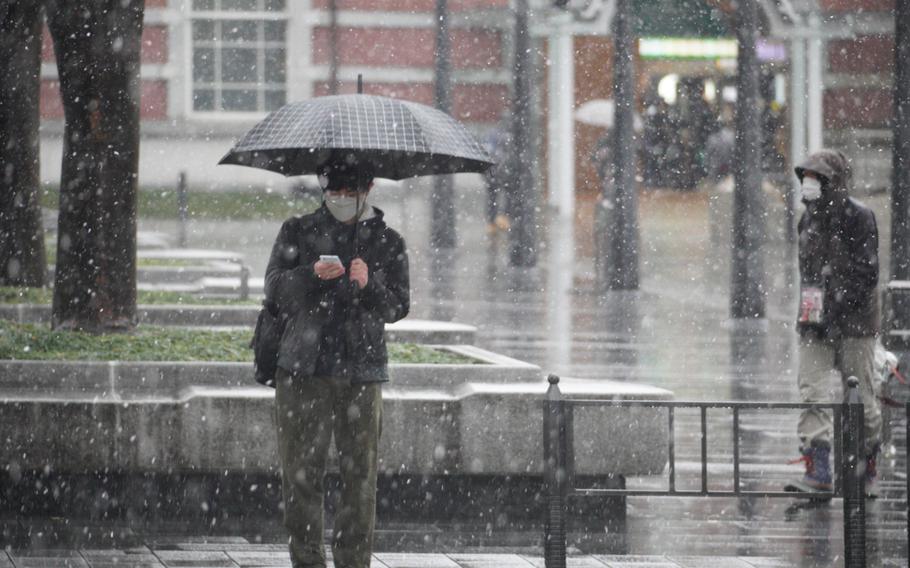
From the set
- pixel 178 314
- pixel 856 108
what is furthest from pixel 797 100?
pixel 178 314

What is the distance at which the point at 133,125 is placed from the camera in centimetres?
1201

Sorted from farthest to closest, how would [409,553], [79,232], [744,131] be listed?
[744,131], [79,232], [409,553]

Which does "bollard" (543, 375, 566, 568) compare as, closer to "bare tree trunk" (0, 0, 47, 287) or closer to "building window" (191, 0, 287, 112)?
"bare tree trunk" (0, 0, 47, 287)

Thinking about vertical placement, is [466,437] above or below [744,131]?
below

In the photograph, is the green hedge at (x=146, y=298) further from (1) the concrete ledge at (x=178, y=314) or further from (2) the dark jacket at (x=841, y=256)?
(2) the dark jacket at (x=841, y=256)

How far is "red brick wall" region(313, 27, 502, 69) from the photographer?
41750 mm

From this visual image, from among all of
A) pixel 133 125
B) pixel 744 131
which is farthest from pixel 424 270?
pixel 133 125

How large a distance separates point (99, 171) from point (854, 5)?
31.4 meters

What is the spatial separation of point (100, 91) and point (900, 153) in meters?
7.94

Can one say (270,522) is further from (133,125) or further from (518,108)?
Result: (518,108)

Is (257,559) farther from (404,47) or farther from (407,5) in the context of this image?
(404,47)

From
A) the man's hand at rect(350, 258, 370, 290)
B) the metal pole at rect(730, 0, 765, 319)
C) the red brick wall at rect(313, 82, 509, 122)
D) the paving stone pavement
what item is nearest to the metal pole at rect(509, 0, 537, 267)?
the metal pole at rect(730, 0, 765, 319)

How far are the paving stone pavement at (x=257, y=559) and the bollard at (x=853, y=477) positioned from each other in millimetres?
794

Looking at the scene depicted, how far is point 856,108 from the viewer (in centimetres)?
4178
